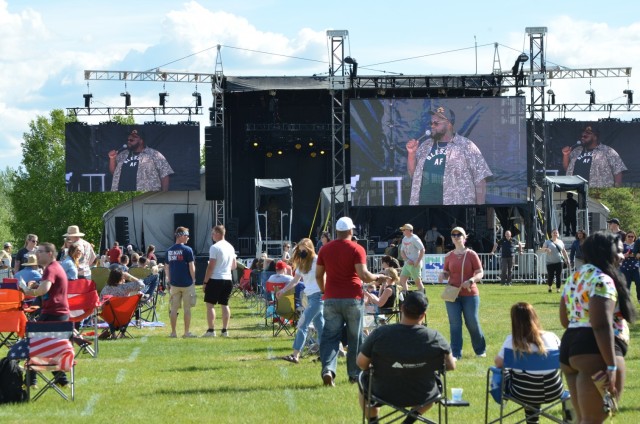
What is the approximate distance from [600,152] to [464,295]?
30.3 m

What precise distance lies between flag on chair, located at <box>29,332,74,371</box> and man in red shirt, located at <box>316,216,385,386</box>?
2364 millimetres

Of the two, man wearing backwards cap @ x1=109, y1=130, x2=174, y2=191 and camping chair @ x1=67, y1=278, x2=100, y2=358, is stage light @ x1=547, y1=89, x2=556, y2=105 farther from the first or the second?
camping chair @ x1=67, y1=278, x2=100, y2=358

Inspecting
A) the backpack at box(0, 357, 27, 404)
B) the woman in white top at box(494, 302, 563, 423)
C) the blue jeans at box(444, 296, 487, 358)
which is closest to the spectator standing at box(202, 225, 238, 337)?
the blue jeans at box(444, 296, 487, 358)

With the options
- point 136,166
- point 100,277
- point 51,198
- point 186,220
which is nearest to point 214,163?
point 136,166

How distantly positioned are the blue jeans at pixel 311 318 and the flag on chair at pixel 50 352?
3310mm

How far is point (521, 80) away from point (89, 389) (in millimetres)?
26526

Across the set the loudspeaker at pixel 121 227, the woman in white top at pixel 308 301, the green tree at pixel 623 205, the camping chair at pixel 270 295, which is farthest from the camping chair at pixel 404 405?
the green tree at pixel 623 205

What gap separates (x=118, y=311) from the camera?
16.8 meters

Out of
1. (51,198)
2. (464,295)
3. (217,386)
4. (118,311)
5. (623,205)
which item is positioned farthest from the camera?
(623,205)

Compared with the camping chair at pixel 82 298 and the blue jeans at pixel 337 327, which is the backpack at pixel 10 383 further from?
the camping chair at pixel 82 298

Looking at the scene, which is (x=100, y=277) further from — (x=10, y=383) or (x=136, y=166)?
(x=136, y=166)

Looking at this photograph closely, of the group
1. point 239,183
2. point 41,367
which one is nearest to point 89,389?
point 41,367

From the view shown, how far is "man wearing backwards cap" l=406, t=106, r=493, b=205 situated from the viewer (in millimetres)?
34375

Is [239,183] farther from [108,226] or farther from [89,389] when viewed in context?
[89,389]
